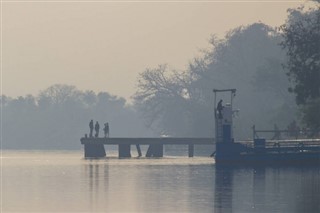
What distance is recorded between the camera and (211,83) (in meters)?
145

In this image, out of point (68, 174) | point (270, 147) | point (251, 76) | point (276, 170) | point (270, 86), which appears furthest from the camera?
point (251, 76)

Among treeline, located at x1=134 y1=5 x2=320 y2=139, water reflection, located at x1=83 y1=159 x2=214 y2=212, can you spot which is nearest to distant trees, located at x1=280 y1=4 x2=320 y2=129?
water reflection, located at x1=83 y1=159 x2=214 y2=212

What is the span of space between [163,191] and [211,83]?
101264 mm

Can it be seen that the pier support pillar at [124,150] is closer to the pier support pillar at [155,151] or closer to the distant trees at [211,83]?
the pier support pillar at [155,151]

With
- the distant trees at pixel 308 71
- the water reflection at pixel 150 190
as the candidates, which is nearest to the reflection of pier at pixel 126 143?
the distant trees at pixel 308 71

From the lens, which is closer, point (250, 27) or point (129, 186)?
point (129, 186)

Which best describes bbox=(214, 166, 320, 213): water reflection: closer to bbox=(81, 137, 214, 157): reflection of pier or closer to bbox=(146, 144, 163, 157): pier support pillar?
bbox=(81, 137, 214, 157): reflection of pier

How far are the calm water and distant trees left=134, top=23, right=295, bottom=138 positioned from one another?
7580 cm

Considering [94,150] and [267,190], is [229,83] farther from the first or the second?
[267,190]

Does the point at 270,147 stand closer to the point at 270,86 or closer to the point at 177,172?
the point at 177,172

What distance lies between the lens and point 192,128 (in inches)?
5591

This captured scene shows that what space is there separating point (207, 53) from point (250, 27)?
22.9 feet

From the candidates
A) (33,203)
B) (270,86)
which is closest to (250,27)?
(270,86)

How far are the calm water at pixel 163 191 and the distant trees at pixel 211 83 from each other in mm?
75797
